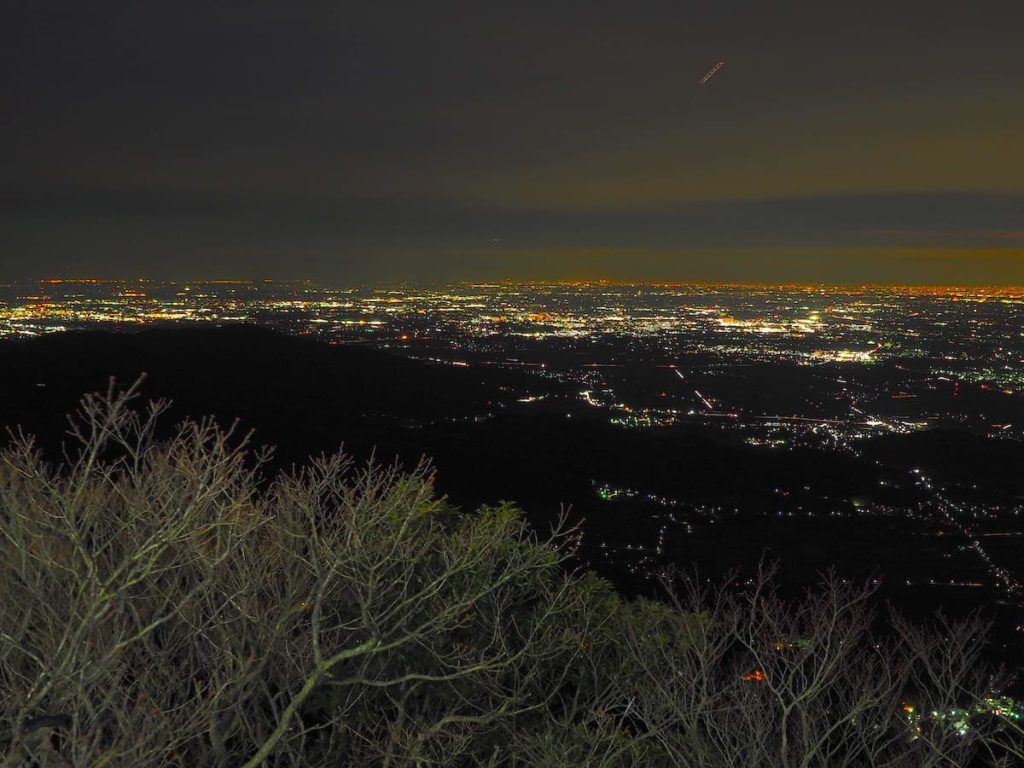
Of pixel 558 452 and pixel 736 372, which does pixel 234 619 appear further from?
pixel 736 372

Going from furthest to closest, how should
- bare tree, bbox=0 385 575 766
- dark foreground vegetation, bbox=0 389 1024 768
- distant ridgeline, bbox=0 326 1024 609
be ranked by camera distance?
distant ridgeline, bbox=0 326 1024 609
dark foreground vegetation, bbox=0 389 1024 768
bare tree, bbox=0 385 575 766

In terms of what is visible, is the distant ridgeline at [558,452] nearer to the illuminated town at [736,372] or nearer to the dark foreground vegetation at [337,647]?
the illuminated town at [736,372]

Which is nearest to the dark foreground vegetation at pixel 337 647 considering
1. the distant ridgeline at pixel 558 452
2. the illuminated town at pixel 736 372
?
the distant ridgeline at pixel 558 452

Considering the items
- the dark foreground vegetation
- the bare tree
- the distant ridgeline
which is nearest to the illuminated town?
the distant ridgeline

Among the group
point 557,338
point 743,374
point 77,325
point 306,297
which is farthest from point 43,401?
point 306,297

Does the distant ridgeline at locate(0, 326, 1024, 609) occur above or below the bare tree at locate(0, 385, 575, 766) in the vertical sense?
below

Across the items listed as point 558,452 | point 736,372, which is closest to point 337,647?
point 558,452

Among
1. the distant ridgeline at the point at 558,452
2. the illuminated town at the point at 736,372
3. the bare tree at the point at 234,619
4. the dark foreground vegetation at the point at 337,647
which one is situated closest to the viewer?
the bare tree at the point at 234,619

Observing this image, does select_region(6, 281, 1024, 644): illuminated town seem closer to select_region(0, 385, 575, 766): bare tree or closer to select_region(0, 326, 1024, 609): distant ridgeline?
select_region(0, 326, 1024, 609): distant ridgeline

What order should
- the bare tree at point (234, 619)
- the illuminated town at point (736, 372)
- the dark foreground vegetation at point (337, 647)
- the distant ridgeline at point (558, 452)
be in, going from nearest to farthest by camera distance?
1. the bare tree at point (234, 619)
2. the dark foreground vegetation at point (337, 647)
3. the distant ridgeline at point (558, 452)
4. the illuminated town at point (736, 372)
